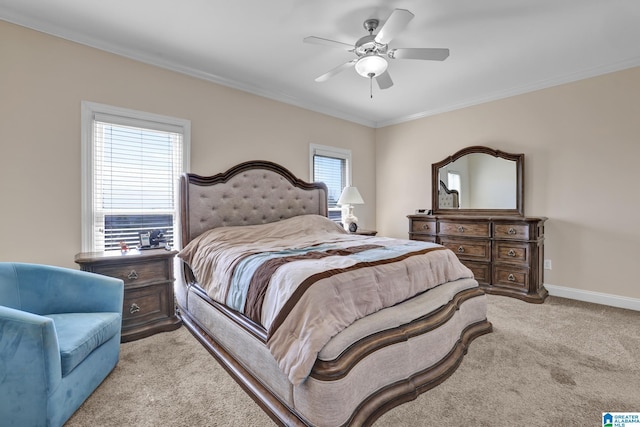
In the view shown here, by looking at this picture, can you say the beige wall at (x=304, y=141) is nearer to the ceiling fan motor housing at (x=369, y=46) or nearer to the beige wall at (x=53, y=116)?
the beige wall at (x=53, y=116)

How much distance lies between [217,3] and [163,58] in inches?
46.5

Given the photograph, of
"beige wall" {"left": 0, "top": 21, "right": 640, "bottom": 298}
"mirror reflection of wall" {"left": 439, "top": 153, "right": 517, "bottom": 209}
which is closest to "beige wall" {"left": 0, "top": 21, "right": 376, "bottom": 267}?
"beige wall" {"left": 0, "top": 21, "right": 640, "bottom": 298}

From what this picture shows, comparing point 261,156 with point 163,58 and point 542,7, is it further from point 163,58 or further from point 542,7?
point 542,7

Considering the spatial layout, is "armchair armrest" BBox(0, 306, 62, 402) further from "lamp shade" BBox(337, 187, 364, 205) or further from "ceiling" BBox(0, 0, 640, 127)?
"lamp shade" BBox(337, 187, 364, 205)

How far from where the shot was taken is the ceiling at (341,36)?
2.34 metres

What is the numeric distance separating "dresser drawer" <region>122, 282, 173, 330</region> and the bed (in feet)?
0.79

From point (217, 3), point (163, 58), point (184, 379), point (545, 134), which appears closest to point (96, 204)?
point (163, 58)

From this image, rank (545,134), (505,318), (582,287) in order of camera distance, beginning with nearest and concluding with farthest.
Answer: (505,318), (582,287), (545,134)

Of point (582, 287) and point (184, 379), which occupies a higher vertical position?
point (582, 287)

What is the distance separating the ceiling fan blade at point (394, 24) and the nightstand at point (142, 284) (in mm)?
2580

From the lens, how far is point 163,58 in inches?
123

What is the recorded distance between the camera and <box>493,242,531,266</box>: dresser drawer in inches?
142

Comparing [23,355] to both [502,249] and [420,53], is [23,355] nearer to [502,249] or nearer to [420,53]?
[420,53]

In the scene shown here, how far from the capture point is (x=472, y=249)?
4.05 meters
